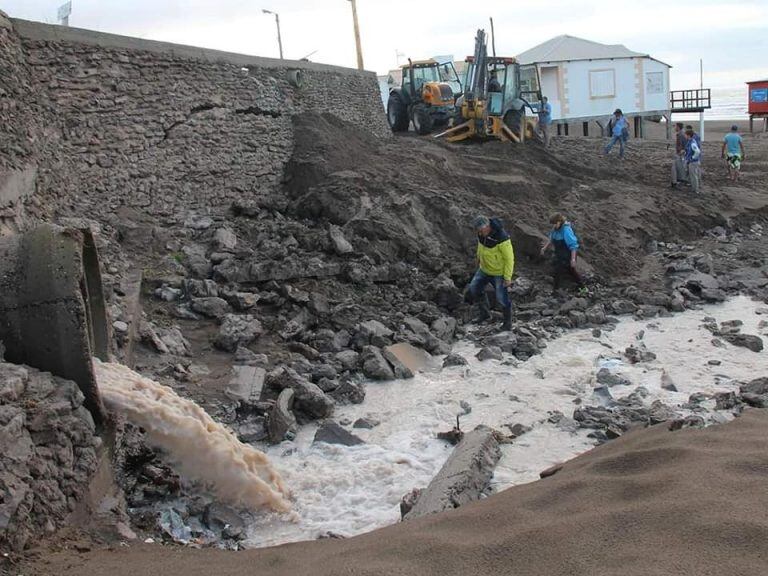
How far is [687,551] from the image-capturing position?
10.9 ft

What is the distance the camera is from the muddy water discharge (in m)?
5.86

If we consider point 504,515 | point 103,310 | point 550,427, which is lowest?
point 550,427

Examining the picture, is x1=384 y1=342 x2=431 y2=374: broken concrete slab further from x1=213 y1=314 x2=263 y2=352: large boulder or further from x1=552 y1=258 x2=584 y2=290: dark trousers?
x1=552 y1=258 x2=584 y2=290: dark trousers

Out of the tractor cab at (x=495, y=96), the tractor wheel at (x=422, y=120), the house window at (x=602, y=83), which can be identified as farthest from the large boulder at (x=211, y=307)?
the house window at (x=602, y=83)

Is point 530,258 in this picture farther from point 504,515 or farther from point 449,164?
point 504,515

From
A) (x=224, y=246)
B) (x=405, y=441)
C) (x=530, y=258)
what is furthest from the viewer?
(x=530, y=258)

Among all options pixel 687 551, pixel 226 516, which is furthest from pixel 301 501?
pixel 687 551

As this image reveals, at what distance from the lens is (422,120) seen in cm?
2088

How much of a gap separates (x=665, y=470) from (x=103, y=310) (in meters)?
4.43

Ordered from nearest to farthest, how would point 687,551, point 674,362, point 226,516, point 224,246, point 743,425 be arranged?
point 687,551 < point 743,425 < point 226,516 < point 674,362 < point 224,246

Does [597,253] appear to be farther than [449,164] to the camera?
No

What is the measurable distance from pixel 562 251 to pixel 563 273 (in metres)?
0.52

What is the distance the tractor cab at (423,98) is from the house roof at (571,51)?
30.2ft

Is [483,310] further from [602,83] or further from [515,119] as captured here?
[602,83]
